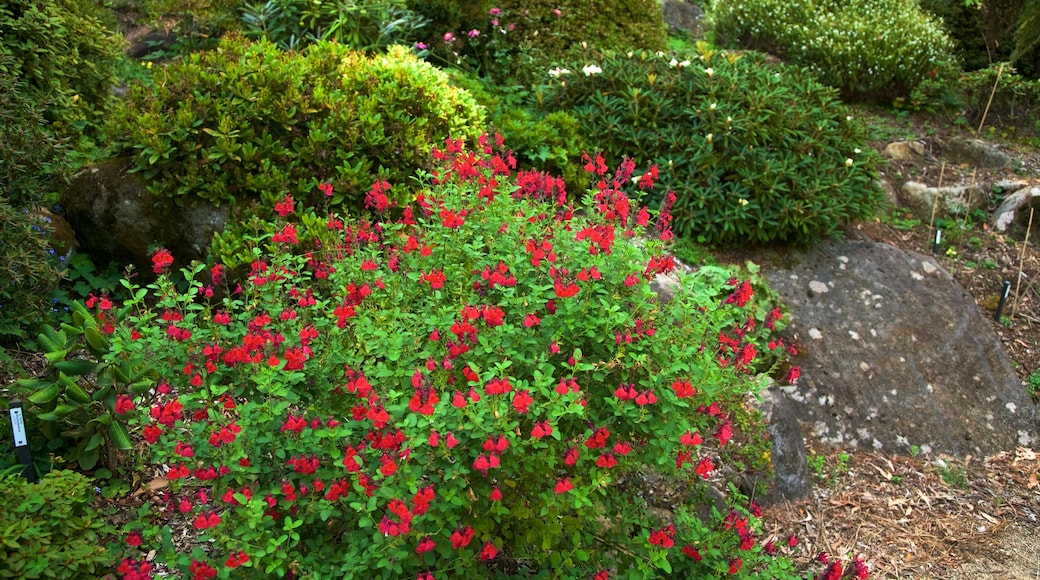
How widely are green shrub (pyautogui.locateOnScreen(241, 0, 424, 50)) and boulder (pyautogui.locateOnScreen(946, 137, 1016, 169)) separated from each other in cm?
503

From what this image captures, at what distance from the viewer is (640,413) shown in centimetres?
237

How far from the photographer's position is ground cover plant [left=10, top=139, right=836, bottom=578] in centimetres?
217

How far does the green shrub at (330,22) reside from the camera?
610 centimetres

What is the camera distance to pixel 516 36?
21.9 feet

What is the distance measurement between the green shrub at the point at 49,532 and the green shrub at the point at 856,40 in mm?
7948

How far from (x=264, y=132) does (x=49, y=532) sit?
2.41 meters

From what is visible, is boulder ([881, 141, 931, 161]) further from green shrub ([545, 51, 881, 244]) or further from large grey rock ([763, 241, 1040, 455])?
large grey rock ([763, 241, 1040, 455])

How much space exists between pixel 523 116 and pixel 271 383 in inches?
138

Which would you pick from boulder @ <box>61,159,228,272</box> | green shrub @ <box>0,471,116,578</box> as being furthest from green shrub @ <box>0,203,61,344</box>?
green shrub @ <box>0,471,116,578</box>

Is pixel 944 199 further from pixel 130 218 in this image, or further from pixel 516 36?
pixel 130 218

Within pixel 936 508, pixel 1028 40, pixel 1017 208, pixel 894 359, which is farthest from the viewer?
pixel 1028 40

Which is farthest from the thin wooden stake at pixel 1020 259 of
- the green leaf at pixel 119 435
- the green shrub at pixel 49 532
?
the green shrub at pixel 49 532

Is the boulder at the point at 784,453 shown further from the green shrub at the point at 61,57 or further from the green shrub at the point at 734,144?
the green shrub at the point at 61,57

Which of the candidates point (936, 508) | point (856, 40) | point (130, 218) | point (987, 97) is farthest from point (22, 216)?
point (987, 97)
